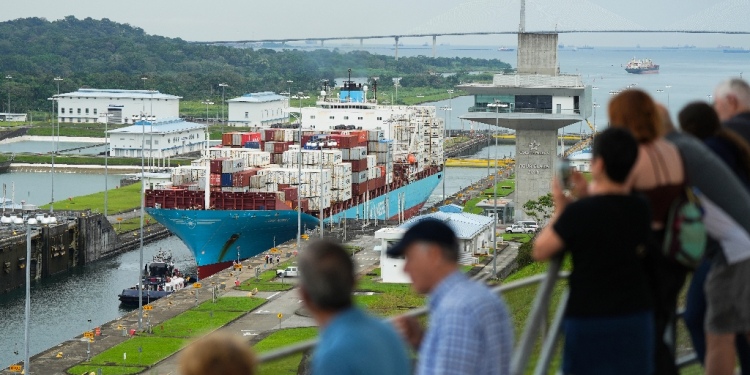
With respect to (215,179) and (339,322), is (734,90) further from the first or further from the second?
(215,179)

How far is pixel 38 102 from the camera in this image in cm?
13125

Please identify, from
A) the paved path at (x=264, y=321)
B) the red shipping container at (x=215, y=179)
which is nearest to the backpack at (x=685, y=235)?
the paved path at (x=264, y=321)

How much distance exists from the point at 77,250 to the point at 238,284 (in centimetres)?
1406

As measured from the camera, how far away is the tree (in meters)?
46.8

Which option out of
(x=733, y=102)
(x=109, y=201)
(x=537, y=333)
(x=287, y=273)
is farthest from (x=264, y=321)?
(x=109, y=201)

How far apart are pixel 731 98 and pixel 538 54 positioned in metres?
44.1

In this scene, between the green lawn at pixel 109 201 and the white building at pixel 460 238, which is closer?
the white building at pixel 460 238

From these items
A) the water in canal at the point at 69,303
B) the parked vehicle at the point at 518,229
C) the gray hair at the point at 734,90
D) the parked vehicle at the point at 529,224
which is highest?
the gray hair at the point at 734,90

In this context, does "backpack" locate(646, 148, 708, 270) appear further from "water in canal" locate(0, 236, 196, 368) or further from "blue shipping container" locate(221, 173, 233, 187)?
"blue shipping container" locate(221, 173, 233, 187)

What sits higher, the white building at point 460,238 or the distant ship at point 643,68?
the distant ship at point 643,68

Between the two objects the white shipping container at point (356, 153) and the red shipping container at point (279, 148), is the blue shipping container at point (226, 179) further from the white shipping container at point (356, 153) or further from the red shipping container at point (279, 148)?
the red shipping container at point (279, 148)

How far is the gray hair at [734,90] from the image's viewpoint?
6.51 m

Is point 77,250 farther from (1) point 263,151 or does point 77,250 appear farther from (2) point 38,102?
(2) point 38,102

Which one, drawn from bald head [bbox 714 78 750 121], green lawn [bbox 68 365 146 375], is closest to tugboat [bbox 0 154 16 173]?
green lawn [bbox 68 365 146 375]
